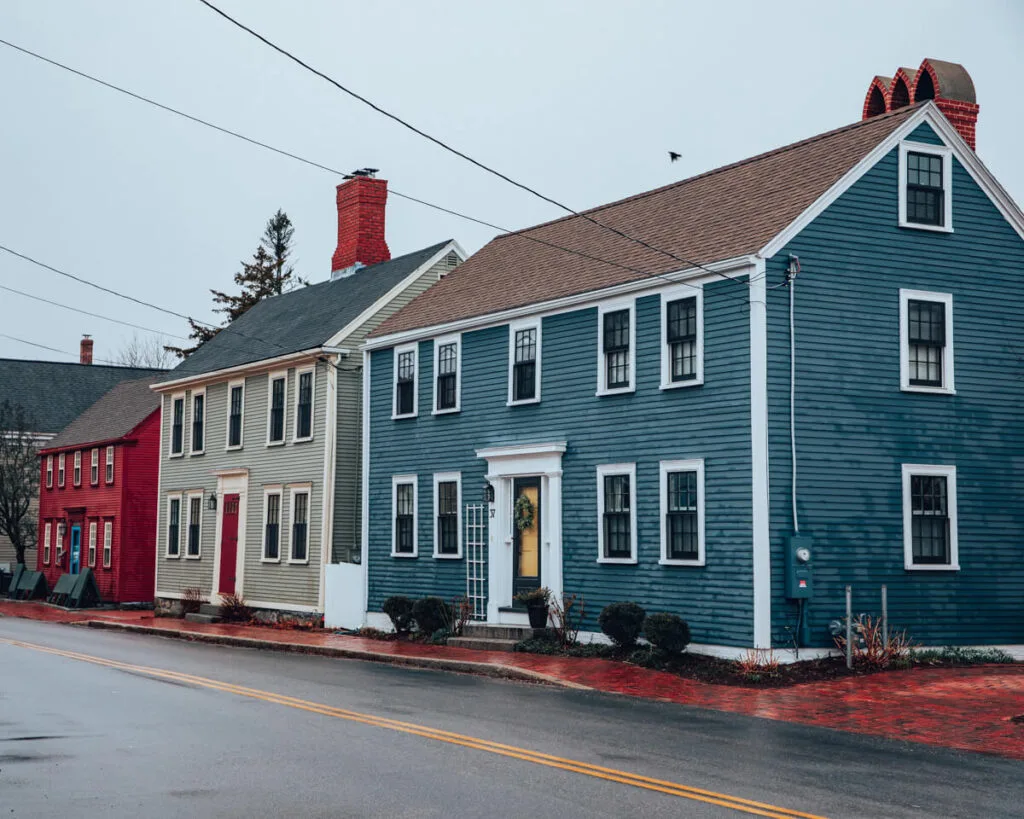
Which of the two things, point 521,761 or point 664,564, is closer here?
point 521,761

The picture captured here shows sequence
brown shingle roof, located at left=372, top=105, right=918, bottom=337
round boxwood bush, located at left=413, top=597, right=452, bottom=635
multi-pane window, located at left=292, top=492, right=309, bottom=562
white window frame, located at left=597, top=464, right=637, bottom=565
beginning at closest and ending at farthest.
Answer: brown shingle roof, located at left=372, top=105, right=918, bottom=337, white window frame, located at left=597, top=464, right=637, bottom=565, round boxwood bush, located at left=413, top=597, right=452, bottom=635, multi-pane window, located at left=292, top=492, right=309, bottom=562

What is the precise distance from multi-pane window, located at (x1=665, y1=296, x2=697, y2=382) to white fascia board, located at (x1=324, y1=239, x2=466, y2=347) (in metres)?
12.1

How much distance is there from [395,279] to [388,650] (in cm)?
1261

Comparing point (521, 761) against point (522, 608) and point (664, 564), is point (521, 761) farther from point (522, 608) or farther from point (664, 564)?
point (522, 608)

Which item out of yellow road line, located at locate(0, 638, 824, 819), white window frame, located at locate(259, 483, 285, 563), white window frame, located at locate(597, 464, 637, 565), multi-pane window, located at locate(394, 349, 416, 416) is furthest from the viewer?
white window frame, located at locate(259, 483, 285, 563)

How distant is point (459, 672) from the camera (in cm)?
1992

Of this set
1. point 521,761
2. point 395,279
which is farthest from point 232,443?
point 521,761

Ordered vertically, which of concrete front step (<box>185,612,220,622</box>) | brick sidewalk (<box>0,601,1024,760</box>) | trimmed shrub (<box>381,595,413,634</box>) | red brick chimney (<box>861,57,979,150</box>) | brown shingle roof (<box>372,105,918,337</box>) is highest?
red brick chimney (<box>861,57,979,150</box>)

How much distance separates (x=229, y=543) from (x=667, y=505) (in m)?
17.8

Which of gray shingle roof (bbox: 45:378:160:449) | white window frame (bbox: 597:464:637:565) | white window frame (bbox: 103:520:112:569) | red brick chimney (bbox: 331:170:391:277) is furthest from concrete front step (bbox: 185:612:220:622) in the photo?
white window frame (bbox: 597:464:637:565)

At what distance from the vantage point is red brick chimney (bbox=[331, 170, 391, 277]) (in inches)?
1389

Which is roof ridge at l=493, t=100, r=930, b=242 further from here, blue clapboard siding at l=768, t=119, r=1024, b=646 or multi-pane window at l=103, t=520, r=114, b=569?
multi-pane window at l=103, t=520, r=114, b=569

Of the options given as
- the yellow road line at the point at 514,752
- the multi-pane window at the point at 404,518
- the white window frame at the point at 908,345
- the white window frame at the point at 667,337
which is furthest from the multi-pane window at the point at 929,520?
the multi-pane window at the point at 404,518

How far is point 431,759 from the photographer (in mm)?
10648
